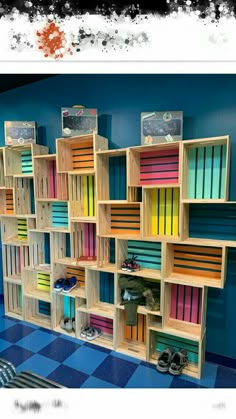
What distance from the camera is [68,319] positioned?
2.39 metres

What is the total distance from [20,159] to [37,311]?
1.85 m

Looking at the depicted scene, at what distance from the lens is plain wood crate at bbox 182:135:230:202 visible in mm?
1717

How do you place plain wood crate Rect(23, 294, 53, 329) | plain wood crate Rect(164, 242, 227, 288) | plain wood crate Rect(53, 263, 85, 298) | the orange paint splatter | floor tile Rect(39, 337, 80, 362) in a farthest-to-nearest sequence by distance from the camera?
plain wood crate Rect(23, 294, 53, 329) < plain wood crate Rect(53, 263, 85, 298) < floor tile Rect(39, 337, 80, 362) < plain wood crate Rect(164, 242, 227, 288) < the orange paint splatter

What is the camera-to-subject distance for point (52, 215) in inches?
101

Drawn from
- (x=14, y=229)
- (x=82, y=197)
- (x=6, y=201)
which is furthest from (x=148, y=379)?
(x=6, y=201)

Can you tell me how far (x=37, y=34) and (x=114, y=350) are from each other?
2.34 m

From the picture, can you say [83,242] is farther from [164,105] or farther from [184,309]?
[164,105]

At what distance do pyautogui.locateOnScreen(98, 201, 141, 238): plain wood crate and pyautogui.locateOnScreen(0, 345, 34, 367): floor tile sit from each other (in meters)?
1.27

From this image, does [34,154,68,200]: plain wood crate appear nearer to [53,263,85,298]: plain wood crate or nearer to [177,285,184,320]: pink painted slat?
[53,263,85,298]: plain wood crate

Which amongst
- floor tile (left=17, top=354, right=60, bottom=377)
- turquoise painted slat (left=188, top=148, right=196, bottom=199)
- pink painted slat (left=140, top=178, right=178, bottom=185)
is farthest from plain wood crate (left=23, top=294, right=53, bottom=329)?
turquoise painted slat (left=188, top=148, right=196, bottom=199)

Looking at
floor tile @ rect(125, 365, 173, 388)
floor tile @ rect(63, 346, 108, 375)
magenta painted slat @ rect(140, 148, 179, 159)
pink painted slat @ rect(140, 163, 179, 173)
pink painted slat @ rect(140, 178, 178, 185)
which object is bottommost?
floor tile @ rect(63, 346, 108, 375)

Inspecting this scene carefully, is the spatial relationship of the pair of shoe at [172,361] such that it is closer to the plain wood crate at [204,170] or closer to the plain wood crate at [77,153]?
the plain wood crate at [204,170]
